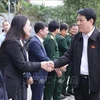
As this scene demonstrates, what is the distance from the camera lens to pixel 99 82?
12.0 ft

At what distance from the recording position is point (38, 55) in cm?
486

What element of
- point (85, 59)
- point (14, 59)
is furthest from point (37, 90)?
point (85, 59)

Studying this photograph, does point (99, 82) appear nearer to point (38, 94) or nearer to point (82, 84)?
point (82, 84)

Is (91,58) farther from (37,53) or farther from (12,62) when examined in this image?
(37,53)

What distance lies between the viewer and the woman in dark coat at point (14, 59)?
3.67 m

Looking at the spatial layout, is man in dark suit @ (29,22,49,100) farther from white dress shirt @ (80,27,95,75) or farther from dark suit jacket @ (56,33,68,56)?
white dress shirt @ (80,27,95,75)

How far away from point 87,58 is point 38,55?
136cm

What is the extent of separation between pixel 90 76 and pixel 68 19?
36.0ft

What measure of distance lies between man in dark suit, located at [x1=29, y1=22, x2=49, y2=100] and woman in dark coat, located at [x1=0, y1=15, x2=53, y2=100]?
1056 millimetres

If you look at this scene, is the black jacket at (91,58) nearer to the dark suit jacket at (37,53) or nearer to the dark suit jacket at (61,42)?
the dark suit jacket at (37,53)

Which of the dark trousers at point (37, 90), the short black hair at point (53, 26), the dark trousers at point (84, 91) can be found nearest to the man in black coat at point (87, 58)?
the dark trousers at point (84, 91)

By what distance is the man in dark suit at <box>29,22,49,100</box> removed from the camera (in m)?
4.87

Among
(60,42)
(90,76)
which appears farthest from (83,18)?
(60,42)

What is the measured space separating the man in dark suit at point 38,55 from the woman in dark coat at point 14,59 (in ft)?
3.47
